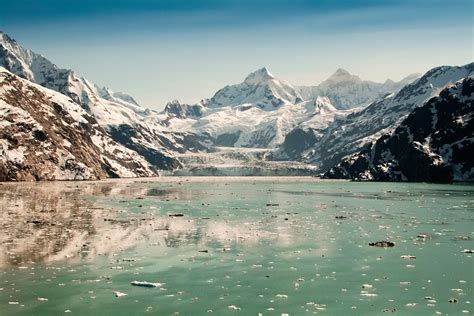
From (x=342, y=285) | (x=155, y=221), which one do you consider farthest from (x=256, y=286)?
(x=155, y=221)

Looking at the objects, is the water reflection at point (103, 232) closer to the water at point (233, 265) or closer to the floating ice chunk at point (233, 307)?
the water at point (233, 265)

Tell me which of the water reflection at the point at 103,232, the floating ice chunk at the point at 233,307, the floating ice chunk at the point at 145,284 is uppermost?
the water reflection at the point at 103,232

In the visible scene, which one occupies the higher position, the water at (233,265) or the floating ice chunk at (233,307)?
the water at (233,265)

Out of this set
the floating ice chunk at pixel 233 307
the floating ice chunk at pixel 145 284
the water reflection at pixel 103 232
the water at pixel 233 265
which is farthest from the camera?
the water reflection at pixel 103 232

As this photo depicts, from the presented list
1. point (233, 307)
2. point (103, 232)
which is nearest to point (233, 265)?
point (233, 307)

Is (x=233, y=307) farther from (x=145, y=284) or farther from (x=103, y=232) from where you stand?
(x=103, y=232)

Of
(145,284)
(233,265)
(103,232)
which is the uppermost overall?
(103,232)

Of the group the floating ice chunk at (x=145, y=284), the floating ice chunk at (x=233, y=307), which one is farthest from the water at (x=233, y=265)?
the floating ice chunk at (x=145, y=284)

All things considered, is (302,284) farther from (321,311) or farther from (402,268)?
(402,268)
